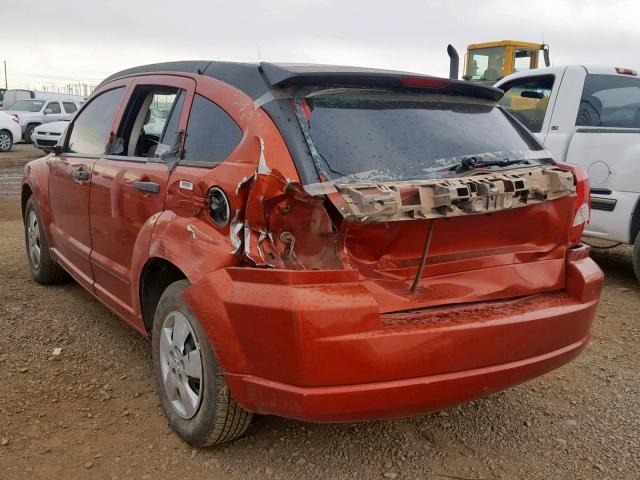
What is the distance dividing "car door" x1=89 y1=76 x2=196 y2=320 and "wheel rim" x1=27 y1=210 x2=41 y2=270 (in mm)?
1504

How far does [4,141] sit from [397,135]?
1917cm

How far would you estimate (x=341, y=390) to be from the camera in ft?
6.93

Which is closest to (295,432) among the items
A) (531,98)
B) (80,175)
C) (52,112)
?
(80,175)

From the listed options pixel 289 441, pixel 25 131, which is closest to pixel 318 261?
pixel 289 441

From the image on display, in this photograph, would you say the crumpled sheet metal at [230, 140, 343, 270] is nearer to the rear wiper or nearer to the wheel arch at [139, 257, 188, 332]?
the rear wiper

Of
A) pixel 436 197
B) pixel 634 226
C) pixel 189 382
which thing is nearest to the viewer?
pixel 436 197

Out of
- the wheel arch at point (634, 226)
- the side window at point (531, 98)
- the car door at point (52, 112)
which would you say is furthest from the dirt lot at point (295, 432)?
the car door at point (52, 112)

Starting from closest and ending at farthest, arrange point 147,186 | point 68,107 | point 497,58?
point 147,186
point 497,58
point 68,107

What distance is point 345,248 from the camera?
231 cm

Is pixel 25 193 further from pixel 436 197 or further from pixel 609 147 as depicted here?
pixel 609 147

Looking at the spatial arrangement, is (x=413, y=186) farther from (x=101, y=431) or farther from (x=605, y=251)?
(x=605, y=251)

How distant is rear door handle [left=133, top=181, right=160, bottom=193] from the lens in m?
2.91

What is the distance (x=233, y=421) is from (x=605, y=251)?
5.45 metres

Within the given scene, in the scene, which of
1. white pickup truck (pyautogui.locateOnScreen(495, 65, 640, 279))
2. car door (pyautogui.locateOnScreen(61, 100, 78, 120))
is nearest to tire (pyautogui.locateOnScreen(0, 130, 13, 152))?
car door (pyautogui.locateOnScreen(61, 100, 78, 120))
